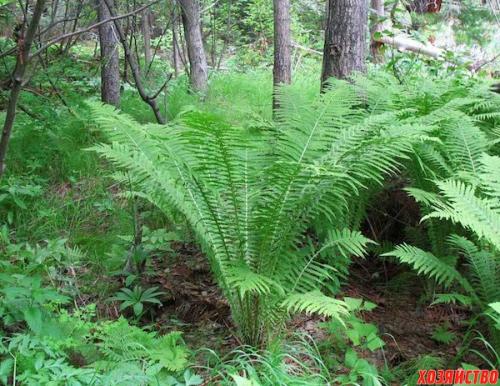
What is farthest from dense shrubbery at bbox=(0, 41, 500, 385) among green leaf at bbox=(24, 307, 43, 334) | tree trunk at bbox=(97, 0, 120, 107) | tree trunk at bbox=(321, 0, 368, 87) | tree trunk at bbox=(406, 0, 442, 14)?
tree trunk at bbox=(406, 0, 442, 14)

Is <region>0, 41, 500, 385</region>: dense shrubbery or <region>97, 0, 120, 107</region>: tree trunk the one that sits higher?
<region>97, 0, 120, 107</region>: tree trunk

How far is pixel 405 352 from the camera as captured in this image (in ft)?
8.16

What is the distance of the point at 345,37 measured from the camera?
383 centimetres

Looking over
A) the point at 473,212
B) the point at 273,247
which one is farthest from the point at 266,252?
the point at 473,212

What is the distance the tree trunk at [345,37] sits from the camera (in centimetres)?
380

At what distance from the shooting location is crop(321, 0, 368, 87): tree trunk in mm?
3801

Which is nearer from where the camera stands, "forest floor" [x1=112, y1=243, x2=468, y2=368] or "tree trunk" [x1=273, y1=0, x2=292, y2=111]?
"forest floor" [x1=112, y1=243, x2=468, y2=368]

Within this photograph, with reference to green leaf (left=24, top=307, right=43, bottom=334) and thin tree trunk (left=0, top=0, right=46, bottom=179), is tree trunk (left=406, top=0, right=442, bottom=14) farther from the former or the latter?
green leaf (left=24, top=307, right=43, bottom=334)

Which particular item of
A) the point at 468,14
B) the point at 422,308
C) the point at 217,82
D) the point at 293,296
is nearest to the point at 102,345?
the point at 293,296

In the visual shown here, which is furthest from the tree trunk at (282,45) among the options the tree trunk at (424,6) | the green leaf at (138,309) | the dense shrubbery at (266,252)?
the green leaf at (138,309)

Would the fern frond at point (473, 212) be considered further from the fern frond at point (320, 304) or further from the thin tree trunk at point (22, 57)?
the thin tree trunk at point (22, 57)

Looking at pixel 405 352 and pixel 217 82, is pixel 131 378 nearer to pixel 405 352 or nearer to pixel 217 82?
pixel 405 352

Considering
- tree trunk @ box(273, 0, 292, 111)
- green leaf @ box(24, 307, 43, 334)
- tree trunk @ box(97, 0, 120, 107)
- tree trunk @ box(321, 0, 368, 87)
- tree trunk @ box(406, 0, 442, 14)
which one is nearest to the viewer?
green leaf @ box(24, 307, 43, 334)

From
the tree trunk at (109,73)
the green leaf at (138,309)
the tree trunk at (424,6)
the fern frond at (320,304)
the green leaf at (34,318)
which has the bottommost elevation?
the green leaf at (138,309)
